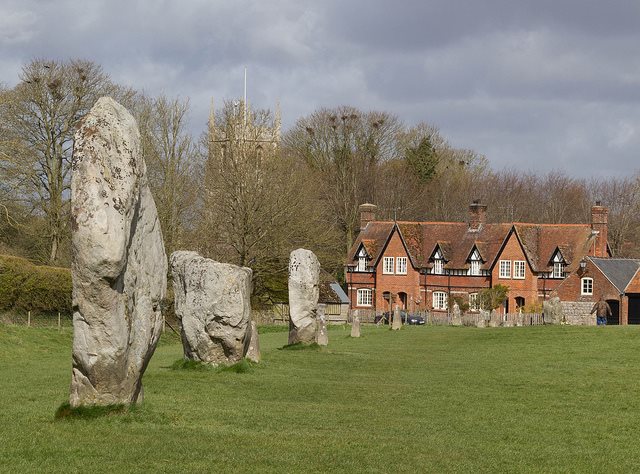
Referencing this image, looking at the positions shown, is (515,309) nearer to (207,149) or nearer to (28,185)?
(207,149)

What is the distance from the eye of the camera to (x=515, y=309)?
77562 millimetres

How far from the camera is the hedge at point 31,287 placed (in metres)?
41.3

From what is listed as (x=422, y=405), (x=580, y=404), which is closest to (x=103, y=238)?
(x=422, y=405)

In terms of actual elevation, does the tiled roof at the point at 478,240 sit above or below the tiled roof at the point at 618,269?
above

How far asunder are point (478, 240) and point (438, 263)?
373 cm

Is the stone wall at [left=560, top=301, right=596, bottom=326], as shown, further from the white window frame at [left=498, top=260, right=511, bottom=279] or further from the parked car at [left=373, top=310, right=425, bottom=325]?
the white window frame at [left=498, top=260, right=511, bottom=279]

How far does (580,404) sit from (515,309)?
59.4m

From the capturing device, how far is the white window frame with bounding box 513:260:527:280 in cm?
7806

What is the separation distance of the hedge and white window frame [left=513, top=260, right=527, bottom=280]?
43.6m

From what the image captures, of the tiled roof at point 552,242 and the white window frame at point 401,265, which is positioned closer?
the tiled roof at point 552,242

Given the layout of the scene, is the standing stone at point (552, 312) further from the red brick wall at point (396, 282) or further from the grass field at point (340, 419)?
the red brick wall at point (396, 282)

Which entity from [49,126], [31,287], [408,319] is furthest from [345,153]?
[31,287]

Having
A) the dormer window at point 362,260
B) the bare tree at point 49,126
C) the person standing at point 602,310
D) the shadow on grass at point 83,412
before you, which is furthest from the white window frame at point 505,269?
the shadow on grass at point 83,412

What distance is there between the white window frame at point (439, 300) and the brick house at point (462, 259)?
81mm
